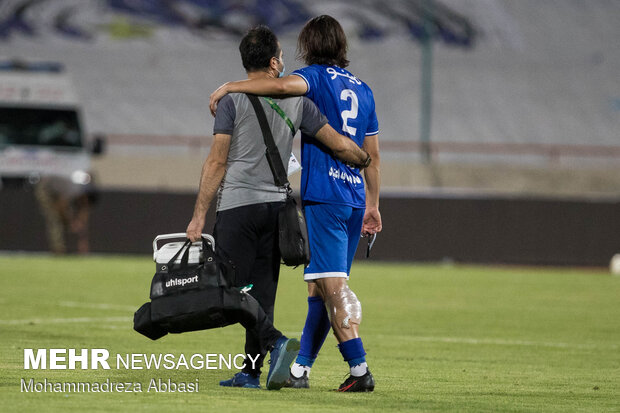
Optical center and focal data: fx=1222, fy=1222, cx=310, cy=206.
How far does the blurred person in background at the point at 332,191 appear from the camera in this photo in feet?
23.9

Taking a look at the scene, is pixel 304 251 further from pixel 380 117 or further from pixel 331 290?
pixel 380 117

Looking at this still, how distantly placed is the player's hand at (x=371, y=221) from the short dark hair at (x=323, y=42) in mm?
957

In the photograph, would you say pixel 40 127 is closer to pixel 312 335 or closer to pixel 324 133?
pixel 312 335

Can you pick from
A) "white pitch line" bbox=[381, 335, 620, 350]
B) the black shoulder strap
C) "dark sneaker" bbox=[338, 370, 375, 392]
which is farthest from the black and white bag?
"white pitch line" bbox=[381, 335, 620, 350]

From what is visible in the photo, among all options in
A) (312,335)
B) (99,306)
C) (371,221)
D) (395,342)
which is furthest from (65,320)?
(371,221)

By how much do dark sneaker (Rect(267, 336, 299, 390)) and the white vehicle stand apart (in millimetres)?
17511

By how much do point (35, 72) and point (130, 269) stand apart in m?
6.08

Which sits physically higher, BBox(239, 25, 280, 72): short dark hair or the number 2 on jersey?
BBox(239, 25, 280, 72): short dark hair

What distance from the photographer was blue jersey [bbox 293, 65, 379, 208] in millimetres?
7387

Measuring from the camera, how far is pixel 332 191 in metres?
7.37

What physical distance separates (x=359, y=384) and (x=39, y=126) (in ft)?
59.7

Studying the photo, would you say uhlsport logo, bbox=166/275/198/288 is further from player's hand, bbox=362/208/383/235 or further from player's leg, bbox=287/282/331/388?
player's hand, bbox=362/208/383/235

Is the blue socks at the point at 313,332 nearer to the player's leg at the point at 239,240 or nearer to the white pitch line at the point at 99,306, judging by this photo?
the player's leg at the point at 239,240

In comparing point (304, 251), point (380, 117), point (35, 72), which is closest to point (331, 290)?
point (304, 251)
